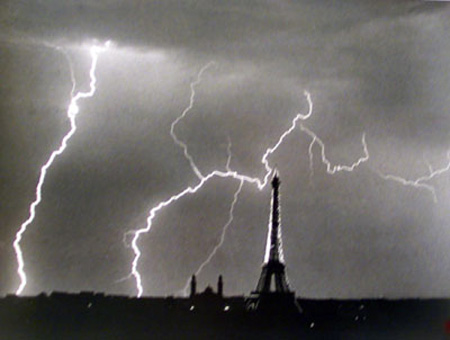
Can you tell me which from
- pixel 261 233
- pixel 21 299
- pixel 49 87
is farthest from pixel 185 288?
pixel 49 87

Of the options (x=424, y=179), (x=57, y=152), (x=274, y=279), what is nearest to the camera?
(x=57, y=152)

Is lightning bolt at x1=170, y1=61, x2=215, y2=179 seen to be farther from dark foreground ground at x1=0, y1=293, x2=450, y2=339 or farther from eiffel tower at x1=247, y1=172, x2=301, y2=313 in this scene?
dark foreground ground at x1=0, y1=293, x2=450, y2=339

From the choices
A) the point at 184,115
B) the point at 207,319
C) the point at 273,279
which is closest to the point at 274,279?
the point at 273,279

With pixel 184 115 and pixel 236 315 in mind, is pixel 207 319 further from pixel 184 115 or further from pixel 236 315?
pixel 184 115

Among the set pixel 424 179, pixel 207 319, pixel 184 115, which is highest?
pixel 184 115

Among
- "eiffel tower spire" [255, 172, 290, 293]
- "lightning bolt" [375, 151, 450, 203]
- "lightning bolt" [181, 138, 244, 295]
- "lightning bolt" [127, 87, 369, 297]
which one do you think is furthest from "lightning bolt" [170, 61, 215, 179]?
"lightning bolt" [375, 151, 450, 203]

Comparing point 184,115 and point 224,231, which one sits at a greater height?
point 184,115
